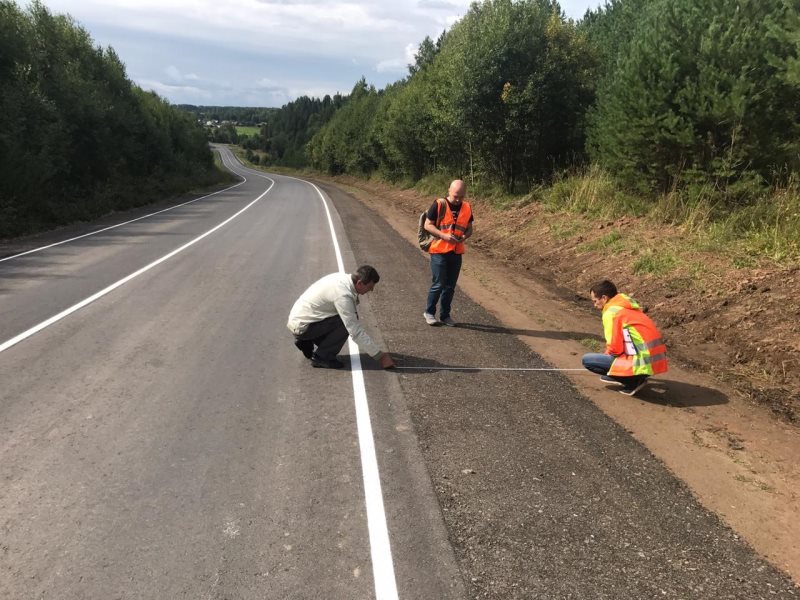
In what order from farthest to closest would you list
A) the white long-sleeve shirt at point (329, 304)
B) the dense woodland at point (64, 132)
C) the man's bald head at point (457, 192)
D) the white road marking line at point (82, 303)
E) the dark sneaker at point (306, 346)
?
1. the dense woodland at point (64, 132)
2. the man's bald head at point (457, 192)
3. the white road marking line at point (82, 303)
4. the dark sneaker at point (306, 346)
5. the white long-sleeve shirt at point (329, 304)

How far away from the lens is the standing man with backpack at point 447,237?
766 centimetres

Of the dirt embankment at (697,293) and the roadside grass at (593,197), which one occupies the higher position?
the roadside grass at (593,197)

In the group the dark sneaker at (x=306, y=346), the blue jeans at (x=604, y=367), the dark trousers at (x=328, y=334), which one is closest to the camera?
the blue jeans at (x=604, y=367)

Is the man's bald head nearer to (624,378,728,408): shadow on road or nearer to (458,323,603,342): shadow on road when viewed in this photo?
(458,323,603,342): shadow on road

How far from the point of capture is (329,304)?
5973 mm

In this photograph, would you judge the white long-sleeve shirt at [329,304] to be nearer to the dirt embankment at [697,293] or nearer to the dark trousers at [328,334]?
the dark trousers at [328,334]

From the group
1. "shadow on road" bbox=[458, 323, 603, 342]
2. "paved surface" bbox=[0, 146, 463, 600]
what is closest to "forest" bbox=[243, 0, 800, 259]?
"shadow on road" bbox=[458, 323, 603, 342]

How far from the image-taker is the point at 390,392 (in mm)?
5348

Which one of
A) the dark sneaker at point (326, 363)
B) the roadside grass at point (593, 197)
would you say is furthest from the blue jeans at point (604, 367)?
the roadside grass at point (593, 197)

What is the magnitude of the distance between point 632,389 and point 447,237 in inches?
124

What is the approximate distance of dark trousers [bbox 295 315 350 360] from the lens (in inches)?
235

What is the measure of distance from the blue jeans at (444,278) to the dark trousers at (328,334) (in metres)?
2.20

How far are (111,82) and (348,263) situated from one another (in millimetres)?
29952

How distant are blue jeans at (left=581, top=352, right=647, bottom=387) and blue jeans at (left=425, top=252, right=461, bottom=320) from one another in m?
2.46
